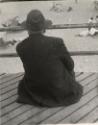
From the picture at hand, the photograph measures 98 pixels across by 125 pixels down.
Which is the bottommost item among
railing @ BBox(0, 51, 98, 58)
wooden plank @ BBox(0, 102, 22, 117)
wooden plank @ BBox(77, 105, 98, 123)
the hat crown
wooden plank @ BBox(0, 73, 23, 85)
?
wooden plank @ BBox(77, 105, 98, 123)

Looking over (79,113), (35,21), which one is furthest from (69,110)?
(35,21)

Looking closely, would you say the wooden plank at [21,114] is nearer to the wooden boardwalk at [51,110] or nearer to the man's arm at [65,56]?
the wooden boardwalk at [51,110]

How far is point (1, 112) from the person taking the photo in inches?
41.4

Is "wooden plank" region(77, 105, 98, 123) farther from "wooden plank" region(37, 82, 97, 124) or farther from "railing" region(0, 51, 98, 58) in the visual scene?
"railing" region(0, 51, 98, 58)

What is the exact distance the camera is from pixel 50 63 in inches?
40.8

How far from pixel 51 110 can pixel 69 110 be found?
0.05m

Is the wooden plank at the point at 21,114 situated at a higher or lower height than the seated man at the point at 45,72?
lower

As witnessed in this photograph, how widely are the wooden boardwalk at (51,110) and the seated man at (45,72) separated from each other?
2 cm

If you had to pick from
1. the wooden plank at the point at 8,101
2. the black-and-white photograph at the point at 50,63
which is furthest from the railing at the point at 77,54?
the wooden plank at the point at 8,101

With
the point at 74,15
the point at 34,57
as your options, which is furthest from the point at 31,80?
the point at 74,15

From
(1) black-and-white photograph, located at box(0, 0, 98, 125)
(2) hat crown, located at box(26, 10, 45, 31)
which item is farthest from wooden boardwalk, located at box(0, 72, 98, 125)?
(2) hat crown, located at box(26, 10, 45, 31)

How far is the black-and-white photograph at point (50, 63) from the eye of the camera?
1021 mm

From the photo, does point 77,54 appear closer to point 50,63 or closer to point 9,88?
point 50,63

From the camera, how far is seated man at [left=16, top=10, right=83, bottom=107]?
3.28 feet
